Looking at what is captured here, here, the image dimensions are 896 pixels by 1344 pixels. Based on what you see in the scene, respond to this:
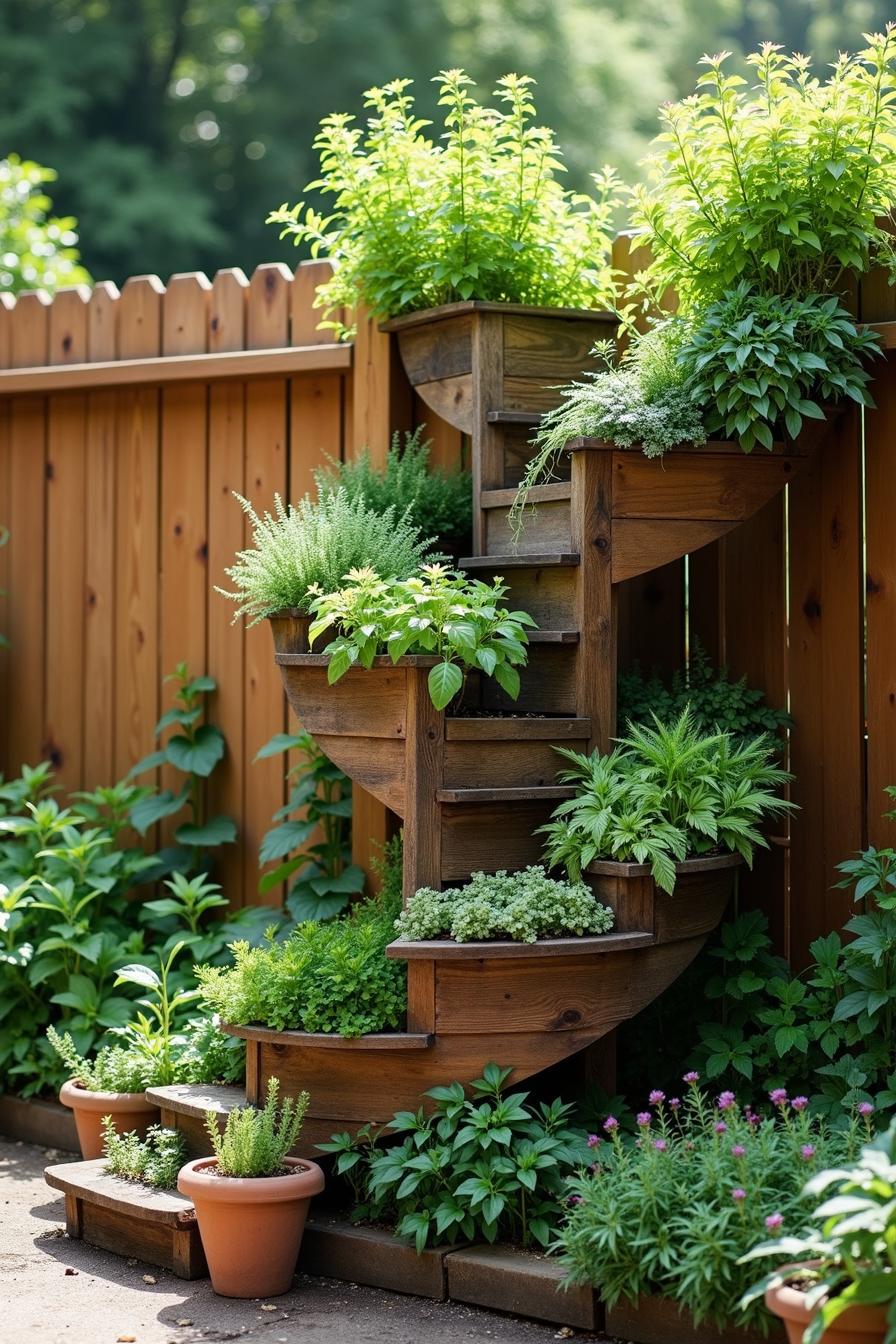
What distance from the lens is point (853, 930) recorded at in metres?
3.77

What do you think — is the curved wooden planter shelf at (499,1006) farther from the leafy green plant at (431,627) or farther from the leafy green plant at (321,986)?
the leafy green plant at (431,627)

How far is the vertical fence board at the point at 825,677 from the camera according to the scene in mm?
4141

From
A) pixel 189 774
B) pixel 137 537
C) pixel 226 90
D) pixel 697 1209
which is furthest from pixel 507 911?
pixel 226 90

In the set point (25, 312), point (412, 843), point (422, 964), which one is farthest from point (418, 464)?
point (25, 312)

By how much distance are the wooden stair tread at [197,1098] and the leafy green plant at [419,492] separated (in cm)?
164

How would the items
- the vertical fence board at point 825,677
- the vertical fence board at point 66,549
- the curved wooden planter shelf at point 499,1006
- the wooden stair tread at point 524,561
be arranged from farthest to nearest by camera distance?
1. the vertical fence board at point 66,549
2. the vertical fence board at point 825,677
3. the wooden stair tread at point 524,561
4. the curved wooden planter shelf at point 499,1006

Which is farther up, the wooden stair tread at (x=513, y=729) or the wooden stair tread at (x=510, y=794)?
the wooden stair tread at (x=513, y=729)

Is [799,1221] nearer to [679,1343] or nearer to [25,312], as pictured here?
[679,1343]

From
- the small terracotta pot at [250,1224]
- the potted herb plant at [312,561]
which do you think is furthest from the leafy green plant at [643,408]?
the small terracotta pot at [250,1224]

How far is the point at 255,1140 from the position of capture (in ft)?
11.7

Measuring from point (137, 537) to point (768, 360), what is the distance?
280 centimetres

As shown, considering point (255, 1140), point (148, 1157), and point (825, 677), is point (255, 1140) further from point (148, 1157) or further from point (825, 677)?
point (825, 677)

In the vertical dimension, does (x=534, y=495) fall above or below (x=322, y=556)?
above

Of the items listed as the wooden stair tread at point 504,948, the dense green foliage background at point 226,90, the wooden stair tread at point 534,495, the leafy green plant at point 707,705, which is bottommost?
the wooden stair tread at point 504,948
